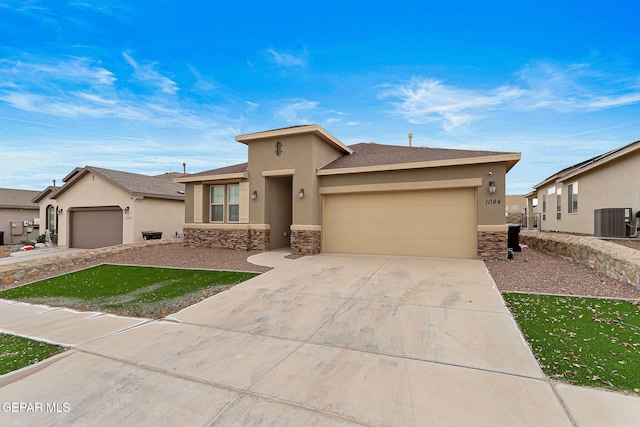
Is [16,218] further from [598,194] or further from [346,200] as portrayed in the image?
[598,194]

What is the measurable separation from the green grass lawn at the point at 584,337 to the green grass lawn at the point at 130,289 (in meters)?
5.73

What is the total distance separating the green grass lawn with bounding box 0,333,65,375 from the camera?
3479 millimetres

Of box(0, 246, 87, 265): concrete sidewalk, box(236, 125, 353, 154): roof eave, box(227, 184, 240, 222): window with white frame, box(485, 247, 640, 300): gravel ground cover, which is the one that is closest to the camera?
box(485, 247, 640, 300): gravel ground cover

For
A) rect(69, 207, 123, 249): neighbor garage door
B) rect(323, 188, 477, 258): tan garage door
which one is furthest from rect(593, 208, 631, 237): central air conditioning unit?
rect(69, 207, 123, 249): neighbor garage door

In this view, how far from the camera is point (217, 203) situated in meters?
A: 12.5

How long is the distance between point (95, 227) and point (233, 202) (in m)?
10.3

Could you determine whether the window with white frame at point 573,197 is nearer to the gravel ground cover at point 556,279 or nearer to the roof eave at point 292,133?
the gravel ground cover at point 556,279

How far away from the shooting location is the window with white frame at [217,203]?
12.4 m

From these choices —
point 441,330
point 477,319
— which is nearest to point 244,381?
point 441,330

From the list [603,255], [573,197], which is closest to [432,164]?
[603,255]

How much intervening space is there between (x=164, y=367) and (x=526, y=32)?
538 inches

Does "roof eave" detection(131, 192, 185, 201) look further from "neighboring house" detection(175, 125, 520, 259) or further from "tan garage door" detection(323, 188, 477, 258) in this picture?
"tan garage door" detection(323, 188, 477, 258)

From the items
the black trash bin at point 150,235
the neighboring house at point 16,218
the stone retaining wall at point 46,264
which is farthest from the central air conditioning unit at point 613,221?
the neighboring house at point 16,218

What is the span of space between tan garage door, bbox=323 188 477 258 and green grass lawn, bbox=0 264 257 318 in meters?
4.14
